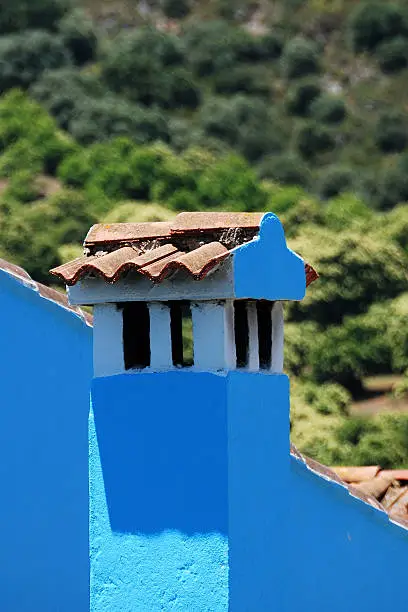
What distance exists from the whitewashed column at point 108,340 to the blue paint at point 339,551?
3.52ft

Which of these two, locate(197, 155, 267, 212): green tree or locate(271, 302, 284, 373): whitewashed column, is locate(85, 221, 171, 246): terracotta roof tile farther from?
locate(197, 155, 267, 212): green tree

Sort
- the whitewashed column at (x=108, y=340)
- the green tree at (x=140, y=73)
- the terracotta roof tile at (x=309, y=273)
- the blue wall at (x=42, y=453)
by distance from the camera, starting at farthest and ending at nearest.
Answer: the green tree at (x=140, y=73) → the blue wall at (x=42, y=453) → the terracotta roof tile at (x=309, y=273) → the whitewashed column at (x=108, y=340)

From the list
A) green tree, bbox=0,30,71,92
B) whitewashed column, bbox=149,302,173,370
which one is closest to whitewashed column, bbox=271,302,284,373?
whitewashed column, bbox=149,302,173,370

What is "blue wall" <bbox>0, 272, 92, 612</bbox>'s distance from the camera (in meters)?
8.52

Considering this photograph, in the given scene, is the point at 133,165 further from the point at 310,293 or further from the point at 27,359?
the point at 27,359

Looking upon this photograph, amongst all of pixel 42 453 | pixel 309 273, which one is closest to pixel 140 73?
pixel 42 453

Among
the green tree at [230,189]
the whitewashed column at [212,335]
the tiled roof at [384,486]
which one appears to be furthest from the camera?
the green tree at [230,189]

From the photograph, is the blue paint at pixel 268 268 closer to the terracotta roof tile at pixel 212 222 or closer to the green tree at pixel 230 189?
the terracotta roof tile at pixel 212 222

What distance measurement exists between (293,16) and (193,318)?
329 feet

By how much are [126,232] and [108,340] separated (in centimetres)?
50

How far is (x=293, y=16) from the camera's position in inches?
4126

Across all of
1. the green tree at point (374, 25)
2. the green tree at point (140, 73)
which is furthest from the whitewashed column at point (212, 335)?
the green tree at point (374, 25)

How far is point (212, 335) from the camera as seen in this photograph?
6.59 metres

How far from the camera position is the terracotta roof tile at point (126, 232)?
684cm
